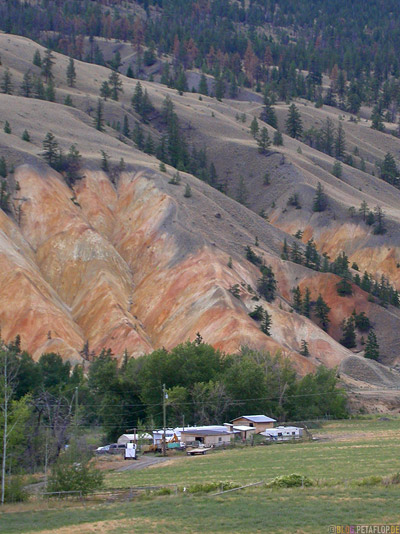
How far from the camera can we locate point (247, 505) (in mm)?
30953

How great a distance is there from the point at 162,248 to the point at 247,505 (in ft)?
232

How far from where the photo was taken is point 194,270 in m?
96.3

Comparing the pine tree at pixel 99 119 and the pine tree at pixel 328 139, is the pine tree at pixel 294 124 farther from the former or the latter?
the pine tree at pixel 99 119

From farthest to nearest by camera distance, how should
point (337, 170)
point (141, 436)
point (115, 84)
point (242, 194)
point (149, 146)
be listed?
1. point (115, 84)
2. point (337, 170)
3. point (149, 146)
4. point (242, 194)
5. point (141, 436)

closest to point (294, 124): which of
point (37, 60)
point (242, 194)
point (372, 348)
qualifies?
point (242, 194)

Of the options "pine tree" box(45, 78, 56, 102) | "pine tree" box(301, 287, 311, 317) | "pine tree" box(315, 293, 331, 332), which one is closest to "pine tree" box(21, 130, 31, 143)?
"pine tree" box(45, 78, 56, 102)

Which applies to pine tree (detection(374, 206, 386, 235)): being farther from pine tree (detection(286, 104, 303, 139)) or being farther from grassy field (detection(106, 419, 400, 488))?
grassy field (detection(106, 419, 400, 488))

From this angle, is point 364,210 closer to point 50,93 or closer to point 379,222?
point 379,222

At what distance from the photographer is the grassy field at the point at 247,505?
27.7 m

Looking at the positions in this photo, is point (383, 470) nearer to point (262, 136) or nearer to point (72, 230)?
point (72, 230)

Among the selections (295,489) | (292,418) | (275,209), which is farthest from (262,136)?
(295,489)

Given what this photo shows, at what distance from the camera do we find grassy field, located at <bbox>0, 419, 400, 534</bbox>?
90.7 ft

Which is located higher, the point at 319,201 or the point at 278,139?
the point at 278,139

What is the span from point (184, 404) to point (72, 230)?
3669 cm
